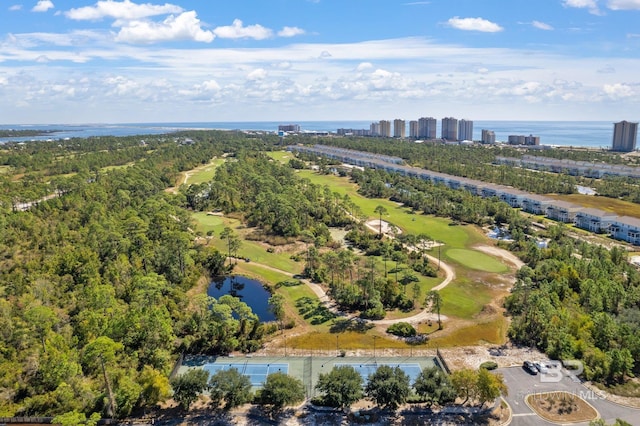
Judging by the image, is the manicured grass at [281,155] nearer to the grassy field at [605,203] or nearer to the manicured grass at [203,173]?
the manicured grass at [203,173]

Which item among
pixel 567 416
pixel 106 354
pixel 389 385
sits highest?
pixel 106 354

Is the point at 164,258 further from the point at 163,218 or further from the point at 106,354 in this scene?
the point at 106,354

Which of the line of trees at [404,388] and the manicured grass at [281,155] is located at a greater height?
the manicured grass at [281,155]

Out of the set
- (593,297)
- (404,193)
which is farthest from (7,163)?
(593,297)

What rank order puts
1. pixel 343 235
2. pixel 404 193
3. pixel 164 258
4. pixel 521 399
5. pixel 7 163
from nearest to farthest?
pixel 521 399
pixel 164 258
pixel 343 235
pixel 404 193
pixel 7 163

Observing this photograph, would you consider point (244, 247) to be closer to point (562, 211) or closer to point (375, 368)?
point (375, 368)

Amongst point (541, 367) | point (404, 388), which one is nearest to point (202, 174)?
point (404, 388)

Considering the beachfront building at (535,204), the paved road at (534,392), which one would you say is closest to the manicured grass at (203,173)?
the beachfront building at (535,204)
